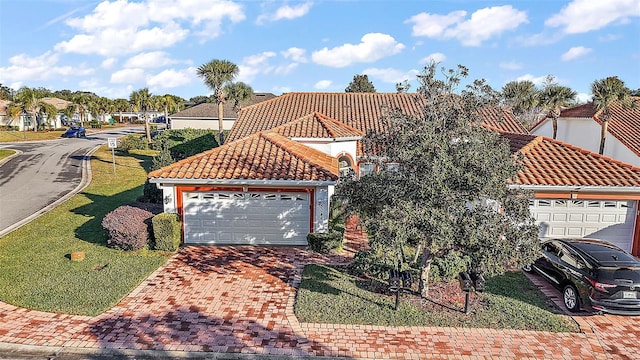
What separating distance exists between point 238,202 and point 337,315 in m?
6.95

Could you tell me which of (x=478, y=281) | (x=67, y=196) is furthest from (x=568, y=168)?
(x=67, y=196)

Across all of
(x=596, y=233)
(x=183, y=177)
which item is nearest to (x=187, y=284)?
(x=183, y=177)

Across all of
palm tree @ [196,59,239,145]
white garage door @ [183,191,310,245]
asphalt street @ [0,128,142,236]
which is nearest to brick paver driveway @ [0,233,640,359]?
white garage door @ [183,191,310,245]

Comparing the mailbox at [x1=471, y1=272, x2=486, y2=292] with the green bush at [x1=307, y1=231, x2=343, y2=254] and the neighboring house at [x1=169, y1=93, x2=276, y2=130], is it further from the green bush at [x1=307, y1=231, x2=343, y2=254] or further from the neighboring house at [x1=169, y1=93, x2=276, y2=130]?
the neighboring house at [x1=169, y1=93, x2=276, y2=130]

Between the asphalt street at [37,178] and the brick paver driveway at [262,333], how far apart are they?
9890 mm

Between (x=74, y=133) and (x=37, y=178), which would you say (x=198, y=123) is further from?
(x=37, y=178)

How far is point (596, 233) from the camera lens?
51.7 ft

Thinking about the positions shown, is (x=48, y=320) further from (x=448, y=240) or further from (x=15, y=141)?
(x=15, y=141)

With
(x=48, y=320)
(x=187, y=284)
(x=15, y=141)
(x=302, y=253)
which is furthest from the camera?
(x=15, y=141)

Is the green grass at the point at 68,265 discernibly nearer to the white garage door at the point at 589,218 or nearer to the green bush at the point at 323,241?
the green bush at the point at 323,241

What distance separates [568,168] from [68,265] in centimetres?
1876

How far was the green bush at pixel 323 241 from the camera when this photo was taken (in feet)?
49.3

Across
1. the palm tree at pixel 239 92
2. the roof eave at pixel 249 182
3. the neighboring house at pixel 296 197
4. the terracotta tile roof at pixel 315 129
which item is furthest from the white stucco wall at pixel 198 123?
the roof eave at pixel 249 182

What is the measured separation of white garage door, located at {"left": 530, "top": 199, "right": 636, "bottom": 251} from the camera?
15.6 meters
